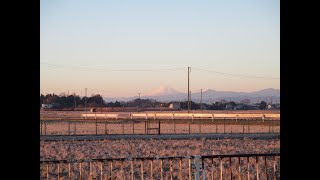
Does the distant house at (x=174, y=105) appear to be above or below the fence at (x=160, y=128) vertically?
above

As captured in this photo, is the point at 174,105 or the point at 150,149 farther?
the point at 174,105

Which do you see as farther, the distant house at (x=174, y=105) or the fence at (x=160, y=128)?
the distant house at (x=174, y=105)

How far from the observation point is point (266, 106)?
623 feet

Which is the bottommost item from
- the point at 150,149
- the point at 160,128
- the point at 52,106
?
the point at 160,128

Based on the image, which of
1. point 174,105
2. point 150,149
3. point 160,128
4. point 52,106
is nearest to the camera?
point 150,149

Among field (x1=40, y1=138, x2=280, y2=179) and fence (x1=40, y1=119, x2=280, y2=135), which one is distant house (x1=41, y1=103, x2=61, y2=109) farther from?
field (x1=40, y1=138, x2=280, y2=179)

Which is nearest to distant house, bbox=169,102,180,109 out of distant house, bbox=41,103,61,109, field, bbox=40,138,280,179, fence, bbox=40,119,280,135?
distant house, bbox=41,103,61,109

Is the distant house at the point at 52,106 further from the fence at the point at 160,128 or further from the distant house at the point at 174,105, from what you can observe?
the fence at the point at 160,128

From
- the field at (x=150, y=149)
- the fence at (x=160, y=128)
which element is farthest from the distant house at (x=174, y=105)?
the field at (x=150, y=149)

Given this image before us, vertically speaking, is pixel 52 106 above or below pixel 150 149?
above

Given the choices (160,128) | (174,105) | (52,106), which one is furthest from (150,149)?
(174,105)

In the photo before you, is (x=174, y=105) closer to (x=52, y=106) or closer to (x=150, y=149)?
(x=52, y=106)
